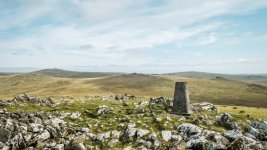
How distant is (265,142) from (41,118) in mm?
26757

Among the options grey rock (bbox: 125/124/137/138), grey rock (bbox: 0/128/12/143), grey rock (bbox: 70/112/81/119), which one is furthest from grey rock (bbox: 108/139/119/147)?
grey rock (bbox: 0/128/12/143)

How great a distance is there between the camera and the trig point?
4584cm

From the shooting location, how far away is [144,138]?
113 ft

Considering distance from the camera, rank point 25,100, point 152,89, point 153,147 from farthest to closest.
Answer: point 152,89 → point 25,100 → point 153,147

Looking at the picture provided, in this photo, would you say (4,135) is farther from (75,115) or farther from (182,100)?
(182,100)

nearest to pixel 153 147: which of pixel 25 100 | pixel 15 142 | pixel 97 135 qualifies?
pixel 97 135

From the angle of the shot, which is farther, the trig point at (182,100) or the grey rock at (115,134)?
the trig point at (182,100)

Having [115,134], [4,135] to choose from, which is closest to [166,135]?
[115,134]

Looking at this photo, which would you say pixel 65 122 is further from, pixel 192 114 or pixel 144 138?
pixel 192 114

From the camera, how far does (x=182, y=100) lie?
4616cm

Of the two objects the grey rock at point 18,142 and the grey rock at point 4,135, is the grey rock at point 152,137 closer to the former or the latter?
the grey rock at point 18,142

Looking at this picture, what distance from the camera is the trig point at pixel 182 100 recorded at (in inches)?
1805

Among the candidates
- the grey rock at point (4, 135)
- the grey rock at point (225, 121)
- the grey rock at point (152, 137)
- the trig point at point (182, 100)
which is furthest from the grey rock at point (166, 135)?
the grey rock at point (4, 135)

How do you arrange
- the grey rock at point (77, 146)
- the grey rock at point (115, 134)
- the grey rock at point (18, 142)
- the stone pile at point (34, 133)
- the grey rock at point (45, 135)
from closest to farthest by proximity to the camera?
the grey rock at point (77, 146) < the grey rock at point (18, 142) < the stone pile at point (34, 133) < the grey rock at point (45, 135) < the grey rock at point (115, 134)
